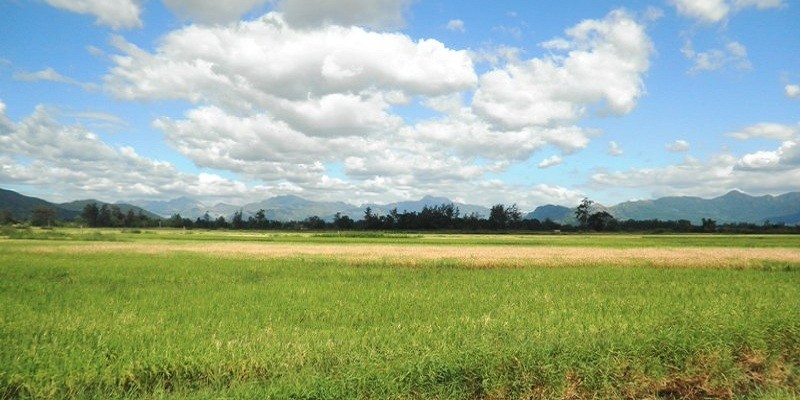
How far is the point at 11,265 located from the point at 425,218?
436 ft

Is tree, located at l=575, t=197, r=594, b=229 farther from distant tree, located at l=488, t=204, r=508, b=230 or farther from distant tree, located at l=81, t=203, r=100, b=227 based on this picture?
distant tree, located at l=81, t=203, r=100, b=227

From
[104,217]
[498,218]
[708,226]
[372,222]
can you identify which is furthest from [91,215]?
[708,226]

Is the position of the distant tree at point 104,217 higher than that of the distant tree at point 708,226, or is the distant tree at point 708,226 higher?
the distant tree at point 104,217

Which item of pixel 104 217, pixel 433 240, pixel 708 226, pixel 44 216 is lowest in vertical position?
pixel 433 240

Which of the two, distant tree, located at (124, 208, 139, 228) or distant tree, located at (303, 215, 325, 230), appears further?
distant tree, located at (124, 208, 139, 228)

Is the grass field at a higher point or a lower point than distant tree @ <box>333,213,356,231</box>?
lower

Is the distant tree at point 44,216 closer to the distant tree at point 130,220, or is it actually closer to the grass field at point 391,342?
A: the distant tree at point 130,220

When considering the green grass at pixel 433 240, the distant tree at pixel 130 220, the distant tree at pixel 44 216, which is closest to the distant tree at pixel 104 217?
the distant tree at pixel 130 220

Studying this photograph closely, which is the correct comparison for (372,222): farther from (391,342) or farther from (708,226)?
(391,342)

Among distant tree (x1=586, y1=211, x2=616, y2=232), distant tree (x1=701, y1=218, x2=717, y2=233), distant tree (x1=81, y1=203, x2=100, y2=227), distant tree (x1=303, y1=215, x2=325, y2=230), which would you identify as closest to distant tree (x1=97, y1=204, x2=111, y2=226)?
distant tree (x1=81, y1=203, x2=100, y2=227)

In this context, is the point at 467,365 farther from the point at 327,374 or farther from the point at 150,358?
the point at 150,358

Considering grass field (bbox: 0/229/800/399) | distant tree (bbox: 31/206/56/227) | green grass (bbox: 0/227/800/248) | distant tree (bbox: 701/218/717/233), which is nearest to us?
grass field (bbox: 0/229/800/399)

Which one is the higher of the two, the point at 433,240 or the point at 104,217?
the point at 104,217

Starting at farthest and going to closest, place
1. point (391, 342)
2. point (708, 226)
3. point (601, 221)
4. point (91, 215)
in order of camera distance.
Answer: point (91, 215) < point (601, 221) < point (708, 226) < point (391, 342)
